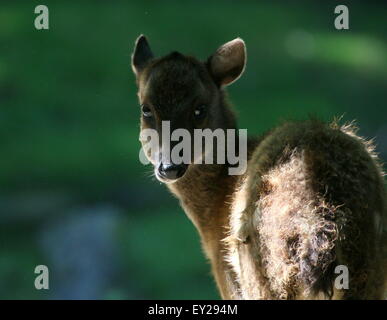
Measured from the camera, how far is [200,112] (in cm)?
639

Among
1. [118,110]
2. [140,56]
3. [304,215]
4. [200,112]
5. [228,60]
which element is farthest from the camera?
[118,110]

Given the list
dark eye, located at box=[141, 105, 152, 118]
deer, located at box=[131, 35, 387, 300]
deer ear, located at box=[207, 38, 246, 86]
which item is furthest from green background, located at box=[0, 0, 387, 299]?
deer, located at box=[131, 35, 387, 300]

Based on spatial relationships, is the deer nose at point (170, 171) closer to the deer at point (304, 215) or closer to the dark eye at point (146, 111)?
the deer at point (304, 215)

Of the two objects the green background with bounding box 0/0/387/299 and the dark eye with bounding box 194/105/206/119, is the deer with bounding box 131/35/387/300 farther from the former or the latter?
the green background with bounding box 0/0/387/299

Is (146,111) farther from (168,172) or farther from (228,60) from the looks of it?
(228,60)

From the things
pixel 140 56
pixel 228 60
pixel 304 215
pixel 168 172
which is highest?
pixel 140 56

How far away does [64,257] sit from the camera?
1220 cm

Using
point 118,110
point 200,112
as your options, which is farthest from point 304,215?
point 118,110

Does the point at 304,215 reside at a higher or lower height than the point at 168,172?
lower

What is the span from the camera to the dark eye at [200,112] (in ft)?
20.8

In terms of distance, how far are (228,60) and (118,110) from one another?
820 centimetres

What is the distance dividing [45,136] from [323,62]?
5584 millimetres

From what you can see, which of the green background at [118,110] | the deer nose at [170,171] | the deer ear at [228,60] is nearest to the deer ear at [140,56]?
the deer ear at [228,60]

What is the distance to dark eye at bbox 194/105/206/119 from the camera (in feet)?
20.8
